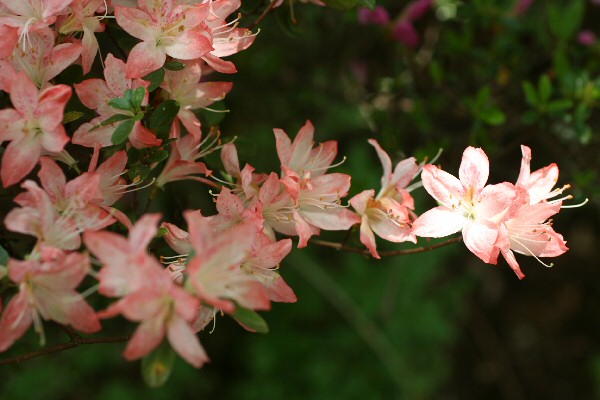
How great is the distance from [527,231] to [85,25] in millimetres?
714

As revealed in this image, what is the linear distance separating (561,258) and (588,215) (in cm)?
29

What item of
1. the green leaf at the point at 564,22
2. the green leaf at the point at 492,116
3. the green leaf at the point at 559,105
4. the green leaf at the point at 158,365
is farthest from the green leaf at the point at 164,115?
the green leaf at the point at 564,22

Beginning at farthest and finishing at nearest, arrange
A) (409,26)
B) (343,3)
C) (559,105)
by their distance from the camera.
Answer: (409,26) < (559,105) < (343,3)

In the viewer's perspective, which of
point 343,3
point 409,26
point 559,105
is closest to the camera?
point 343,3

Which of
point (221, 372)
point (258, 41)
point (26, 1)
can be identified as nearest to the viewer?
point (26, 1)

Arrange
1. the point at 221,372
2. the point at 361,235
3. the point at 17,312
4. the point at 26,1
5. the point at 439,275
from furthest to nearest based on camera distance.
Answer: the point at 439,275 < the point at 221,372 < the point at 361,235 < the point at 26,1 < the point at 17,312

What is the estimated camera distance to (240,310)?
2.87 feet

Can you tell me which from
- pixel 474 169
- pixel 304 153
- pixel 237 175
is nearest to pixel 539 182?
pixel 474 169

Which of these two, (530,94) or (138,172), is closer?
(138,172)

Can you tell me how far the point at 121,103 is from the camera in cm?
97

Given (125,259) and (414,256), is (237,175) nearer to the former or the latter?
(125,259)

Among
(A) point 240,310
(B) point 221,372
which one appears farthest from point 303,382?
(A) point 240,310

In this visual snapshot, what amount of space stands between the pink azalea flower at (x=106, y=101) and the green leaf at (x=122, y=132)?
34 mm

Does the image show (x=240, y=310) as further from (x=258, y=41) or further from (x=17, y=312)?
(x=258, y=41)
